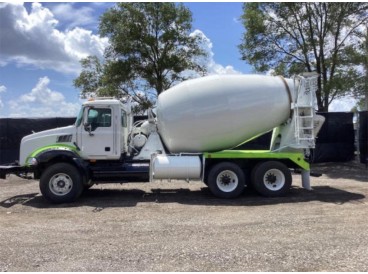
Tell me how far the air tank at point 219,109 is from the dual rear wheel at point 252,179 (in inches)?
31.6

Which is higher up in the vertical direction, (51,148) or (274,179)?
(51,148)

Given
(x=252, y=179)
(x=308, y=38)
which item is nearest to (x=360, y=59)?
(x=308, y=38)

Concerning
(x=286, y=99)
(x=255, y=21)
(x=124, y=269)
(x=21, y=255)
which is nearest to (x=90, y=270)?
(x=124, y=269)

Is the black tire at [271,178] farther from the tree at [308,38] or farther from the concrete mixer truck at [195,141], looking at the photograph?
the tree at [308,38]

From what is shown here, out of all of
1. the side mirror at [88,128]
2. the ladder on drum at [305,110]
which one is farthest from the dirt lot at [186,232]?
the side mirror at [88,128]

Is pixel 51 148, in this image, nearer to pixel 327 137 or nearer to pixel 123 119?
pixel 123 119

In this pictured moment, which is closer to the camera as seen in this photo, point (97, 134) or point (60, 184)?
point (60, 184)

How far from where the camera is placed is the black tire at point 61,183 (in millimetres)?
10992

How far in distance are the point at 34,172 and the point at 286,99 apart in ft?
23.0

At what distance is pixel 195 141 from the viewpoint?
1162 cm

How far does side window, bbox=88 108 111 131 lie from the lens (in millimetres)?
11484

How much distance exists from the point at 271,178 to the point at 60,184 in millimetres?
5559

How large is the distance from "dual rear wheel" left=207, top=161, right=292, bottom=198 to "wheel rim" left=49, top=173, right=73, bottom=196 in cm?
364

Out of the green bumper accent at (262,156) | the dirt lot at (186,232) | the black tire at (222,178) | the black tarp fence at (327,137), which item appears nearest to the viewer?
the dirt lot at (186,232)
